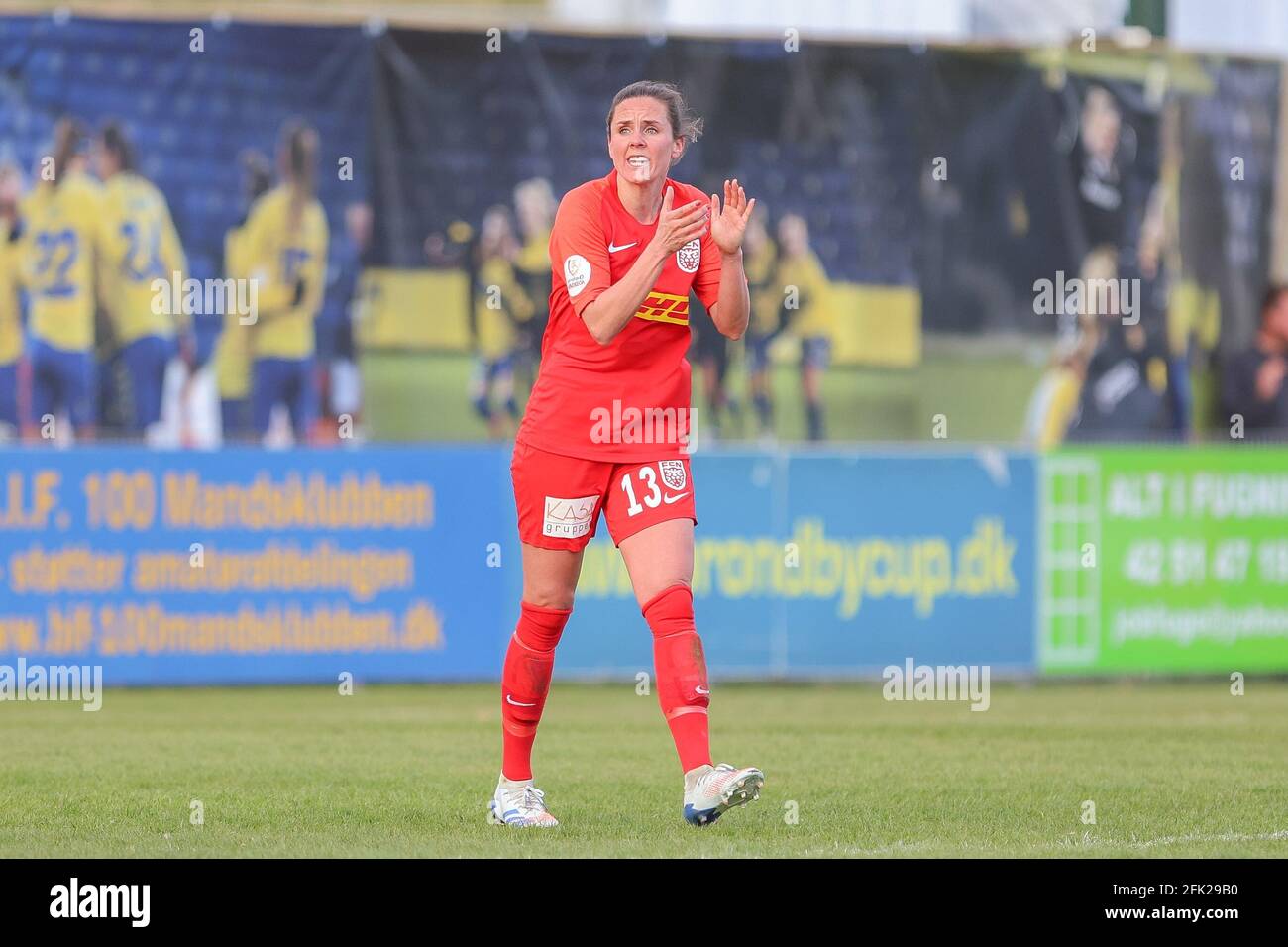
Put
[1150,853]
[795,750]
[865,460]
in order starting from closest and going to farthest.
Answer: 1. [1150,853]
2. [795,750]
3. [865,460]

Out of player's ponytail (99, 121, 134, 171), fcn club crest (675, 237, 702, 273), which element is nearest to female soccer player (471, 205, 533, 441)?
player's ponytail (99, 121, 134, 171)

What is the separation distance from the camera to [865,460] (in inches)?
580

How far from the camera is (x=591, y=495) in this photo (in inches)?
284

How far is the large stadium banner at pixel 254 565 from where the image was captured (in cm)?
1343

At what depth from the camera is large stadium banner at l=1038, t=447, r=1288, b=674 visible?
48.5 ft

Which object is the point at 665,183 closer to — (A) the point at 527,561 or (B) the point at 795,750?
(A) the point at 527,561

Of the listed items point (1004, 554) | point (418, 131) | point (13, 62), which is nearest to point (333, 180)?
point (418, 131)

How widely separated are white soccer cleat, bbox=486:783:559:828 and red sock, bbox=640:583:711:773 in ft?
1.93

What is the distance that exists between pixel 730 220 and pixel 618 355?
0.58 meters

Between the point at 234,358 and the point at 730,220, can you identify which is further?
the point at 234,358

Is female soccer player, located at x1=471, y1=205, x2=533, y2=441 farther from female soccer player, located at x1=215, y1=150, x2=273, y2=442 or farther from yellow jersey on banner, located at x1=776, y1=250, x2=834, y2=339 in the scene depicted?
yellow jersey on banner, located at x1=776, y1=250, x2=834, y2=339

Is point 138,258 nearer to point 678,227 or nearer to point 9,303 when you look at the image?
point 9,303

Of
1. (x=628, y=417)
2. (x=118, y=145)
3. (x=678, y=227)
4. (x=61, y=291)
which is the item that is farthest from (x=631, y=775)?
(x=118, y=145)

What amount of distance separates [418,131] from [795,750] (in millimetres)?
7997
